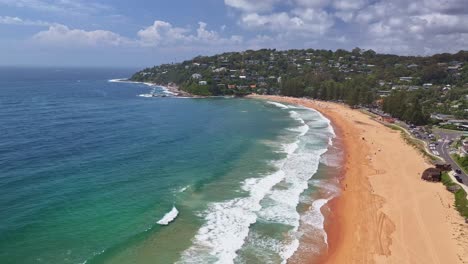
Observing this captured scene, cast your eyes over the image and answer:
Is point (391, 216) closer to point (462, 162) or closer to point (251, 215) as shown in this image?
point (251, 215)

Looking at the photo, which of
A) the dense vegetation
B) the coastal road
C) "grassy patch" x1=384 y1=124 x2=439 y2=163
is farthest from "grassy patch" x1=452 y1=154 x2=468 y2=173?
the dense vegetation

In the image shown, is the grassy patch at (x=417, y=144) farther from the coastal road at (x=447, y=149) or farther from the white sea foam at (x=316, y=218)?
the white sea foam at (x=316, y=218)

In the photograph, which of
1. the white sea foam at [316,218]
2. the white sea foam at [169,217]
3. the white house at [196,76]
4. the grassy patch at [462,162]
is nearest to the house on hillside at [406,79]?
the white house at [196,76]

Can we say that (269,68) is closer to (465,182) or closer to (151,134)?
(151,134)

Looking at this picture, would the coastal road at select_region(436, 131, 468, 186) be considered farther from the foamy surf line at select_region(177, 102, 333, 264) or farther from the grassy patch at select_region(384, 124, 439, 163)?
the foamy surf line at select_region(177, 102, 333, 264)

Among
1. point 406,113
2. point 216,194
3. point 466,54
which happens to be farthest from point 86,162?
point 466,54
